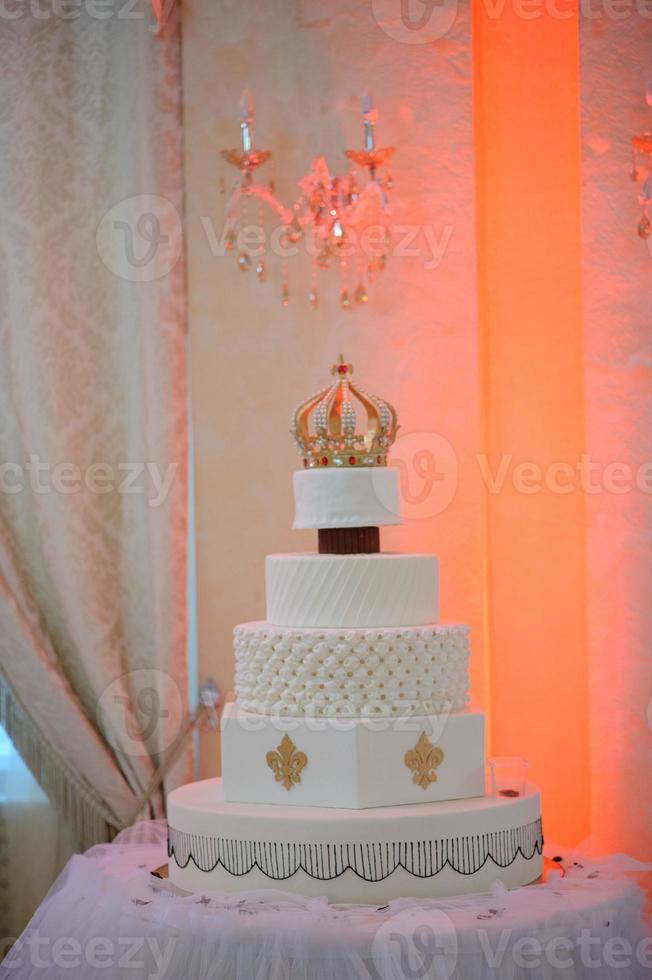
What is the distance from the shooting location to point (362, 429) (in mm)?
3568

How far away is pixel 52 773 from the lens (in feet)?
11.5

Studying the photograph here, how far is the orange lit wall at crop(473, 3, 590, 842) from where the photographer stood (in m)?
3.46

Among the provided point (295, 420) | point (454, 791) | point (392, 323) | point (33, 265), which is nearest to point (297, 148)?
point (392, 323)

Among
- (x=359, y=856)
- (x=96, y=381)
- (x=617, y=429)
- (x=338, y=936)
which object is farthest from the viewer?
(x=96, y=381)

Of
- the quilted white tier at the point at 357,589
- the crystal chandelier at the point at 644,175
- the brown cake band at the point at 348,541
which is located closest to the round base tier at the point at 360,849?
the quilted white tier at the point at 357,589

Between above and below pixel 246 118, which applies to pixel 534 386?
below

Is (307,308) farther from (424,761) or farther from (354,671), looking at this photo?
(424,761)

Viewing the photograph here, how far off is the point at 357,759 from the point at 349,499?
607mm

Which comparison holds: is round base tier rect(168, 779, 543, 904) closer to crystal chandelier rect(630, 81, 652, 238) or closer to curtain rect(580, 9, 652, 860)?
curtain rect(580, 9, 652, 860)

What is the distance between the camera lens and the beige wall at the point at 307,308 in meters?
3.54

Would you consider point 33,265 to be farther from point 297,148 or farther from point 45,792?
point 45,792

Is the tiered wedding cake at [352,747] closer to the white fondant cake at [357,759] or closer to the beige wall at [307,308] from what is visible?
the white fondant cake at [357,759]

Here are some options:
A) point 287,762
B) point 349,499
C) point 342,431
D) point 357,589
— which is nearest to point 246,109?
point 342,431

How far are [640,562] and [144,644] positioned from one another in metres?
1.50
